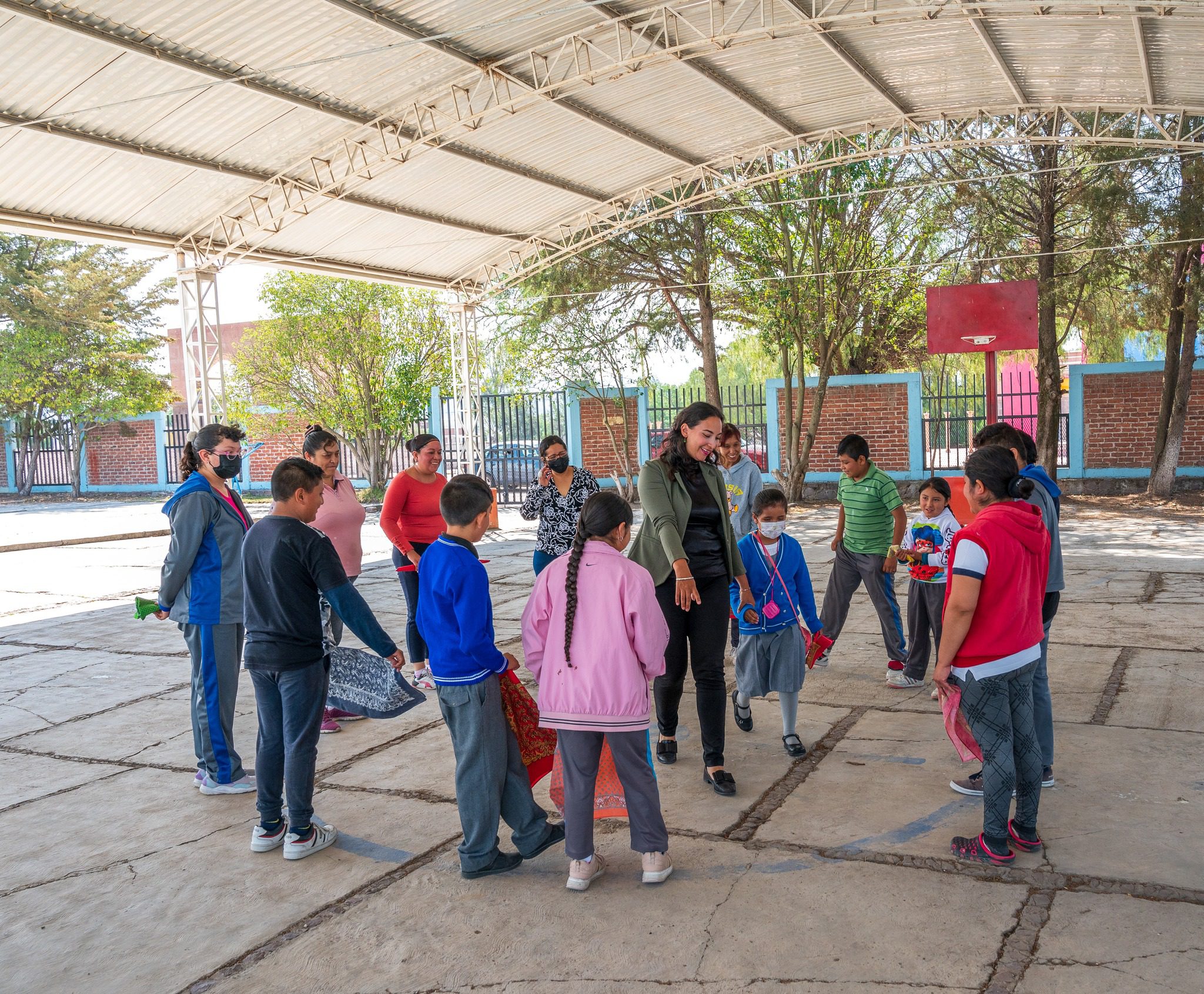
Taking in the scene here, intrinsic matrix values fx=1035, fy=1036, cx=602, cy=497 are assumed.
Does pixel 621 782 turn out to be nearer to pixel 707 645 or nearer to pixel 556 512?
pixel 707 645

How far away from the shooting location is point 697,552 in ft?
14.6

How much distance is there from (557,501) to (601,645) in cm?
280

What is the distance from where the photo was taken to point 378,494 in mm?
23047

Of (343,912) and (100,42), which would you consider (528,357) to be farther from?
(343,912)

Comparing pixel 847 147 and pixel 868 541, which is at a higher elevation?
pixel 847 147

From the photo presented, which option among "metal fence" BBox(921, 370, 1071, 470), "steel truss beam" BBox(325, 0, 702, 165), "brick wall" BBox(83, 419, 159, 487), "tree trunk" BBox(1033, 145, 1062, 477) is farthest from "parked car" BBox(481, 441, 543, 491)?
"brick wall" BBox(83, 419, 159, 487)

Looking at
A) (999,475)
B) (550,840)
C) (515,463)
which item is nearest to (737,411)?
(515,463)

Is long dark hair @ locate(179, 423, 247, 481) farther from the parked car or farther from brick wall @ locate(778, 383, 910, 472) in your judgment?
brick wall @ locate(778, 383, 910, 472)

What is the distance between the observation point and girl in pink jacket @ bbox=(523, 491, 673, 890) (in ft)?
11.2

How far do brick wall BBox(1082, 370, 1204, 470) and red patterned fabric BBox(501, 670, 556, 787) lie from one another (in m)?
17.2

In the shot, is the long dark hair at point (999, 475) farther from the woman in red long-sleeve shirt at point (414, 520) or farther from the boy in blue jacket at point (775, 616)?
the woman in red long-sleeve shirt at point (414, 520)

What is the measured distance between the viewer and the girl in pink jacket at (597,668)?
3416 millimetres

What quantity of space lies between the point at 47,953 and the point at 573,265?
56.6ft

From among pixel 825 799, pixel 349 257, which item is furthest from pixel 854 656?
pixel 349 257
